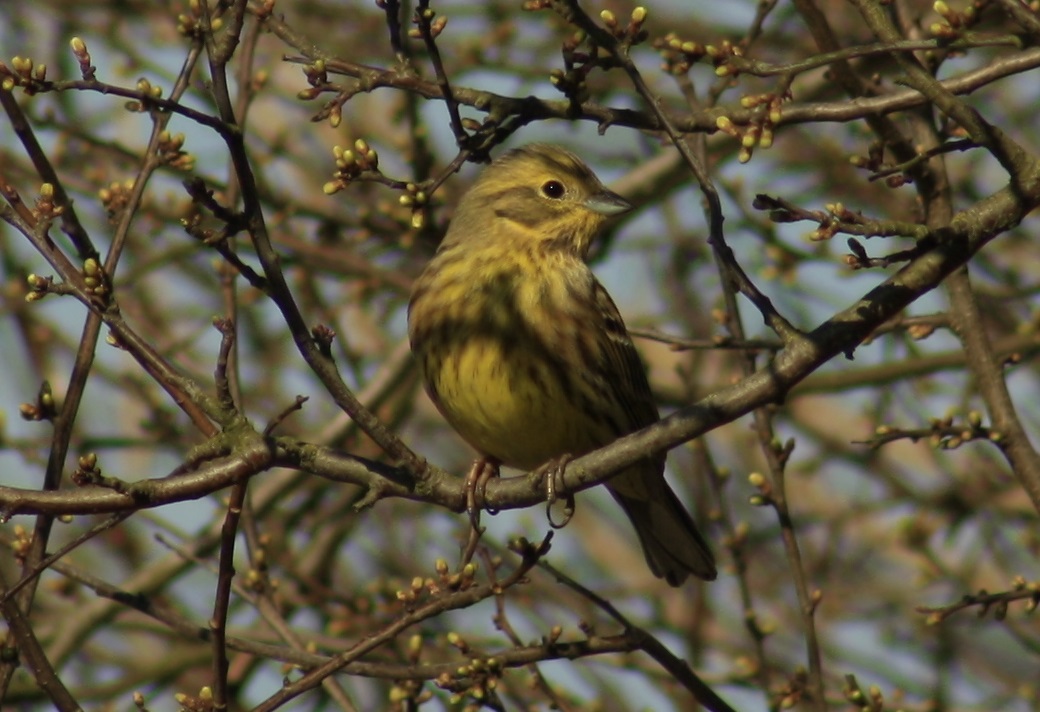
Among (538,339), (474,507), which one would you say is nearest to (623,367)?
(538,339)

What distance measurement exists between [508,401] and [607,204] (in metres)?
1.30

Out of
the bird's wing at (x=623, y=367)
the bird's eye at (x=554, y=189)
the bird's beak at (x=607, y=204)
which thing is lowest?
the bird's wing at (x=623, y=367)

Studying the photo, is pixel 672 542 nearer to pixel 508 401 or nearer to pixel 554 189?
pixel 508 401

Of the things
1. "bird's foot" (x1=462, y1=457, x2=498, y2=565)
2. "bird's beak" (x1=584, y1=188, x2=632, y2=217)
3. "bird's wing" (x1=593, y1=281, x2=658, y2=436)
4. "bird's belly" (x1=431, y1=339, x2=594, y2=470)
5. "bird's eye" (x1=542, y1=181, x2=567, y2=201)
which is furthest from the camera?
"bird's eye" (x1=542, y1=181, x2=567, y2=201)

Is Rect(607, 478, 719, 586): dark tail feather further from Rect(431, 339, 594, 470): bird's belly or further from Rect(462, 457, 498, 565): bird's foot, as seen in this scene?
Rect(462, 457, 498, 565): bird's foot

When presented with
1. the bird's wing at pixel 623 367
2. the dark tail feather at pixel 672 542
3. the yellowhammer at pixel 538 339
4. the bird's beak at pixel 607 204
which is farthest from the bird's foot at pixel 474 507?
the bird's beak at pixel 607 204

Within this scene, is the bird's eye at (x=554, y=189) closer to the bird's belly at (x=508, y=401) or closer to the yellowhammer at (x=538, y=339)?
the yellowhammer at (x=538, y=339)

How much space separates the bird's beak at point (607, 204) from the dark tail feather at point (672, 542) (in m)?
1.17

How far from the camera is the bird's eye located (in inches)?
266

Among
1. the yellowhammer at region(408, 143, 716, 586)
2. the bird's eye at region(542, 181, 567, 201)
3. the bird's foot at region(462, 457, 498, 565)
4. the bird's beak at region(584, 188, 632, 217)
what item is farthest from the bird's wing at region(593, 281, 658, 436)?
the bird's foot at region(462, 457, 498, 565)

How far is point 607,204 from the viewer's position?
6660mm

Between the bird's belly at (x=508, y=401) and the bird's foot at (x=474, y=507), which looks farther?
the bird's belly at (x=508, y=401)

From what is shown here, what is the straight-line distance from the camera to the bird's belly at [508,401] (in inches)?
227

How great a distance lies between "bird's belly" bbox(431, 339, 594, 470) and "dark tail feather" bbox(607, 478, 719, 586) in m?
0.85
